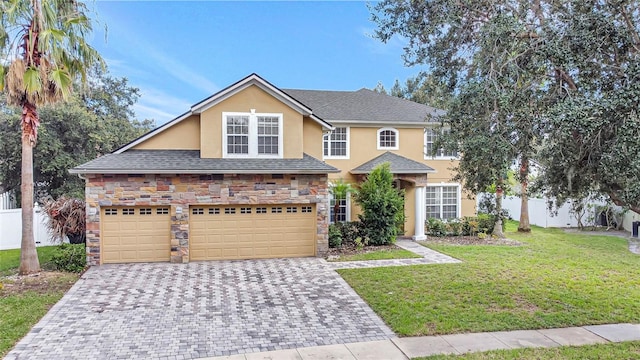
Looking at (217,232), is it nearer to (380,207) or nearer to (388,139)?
(380,207)

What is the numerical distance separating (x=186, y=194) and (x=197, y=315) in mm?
5875

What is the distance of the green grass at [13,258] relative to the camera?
1227 cm

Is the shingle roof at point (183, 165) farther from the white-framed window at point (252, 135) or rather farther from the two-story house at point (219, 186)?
the white-framed window at point (252, 135)

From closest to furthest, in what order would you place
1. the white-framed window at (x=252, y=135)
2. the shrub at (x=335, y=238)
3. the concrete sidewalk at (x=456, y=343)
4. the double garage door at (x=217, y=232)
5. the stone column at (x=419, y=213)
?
the concrete sidewalk at (x=456, y=343), the double garage door at (x=217, y=232), the white-framed window at (x=252, y=135), the shrub at (x=335, y=238), the stone column at (x=419, y=213)

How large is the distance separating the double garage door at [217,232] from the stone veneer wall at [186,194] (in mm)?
271

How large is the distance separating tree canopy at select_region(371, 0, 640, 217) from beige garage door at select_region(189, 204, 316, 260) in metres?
7.59

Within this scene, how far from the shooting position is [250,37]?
869 inches

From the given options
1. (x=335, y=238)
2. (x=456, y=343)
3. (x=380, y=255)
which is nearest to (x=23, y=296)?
(x=335, y=238)

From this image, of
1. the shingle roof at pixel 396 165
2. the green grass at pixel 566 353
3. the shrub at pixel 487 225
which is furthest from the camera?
the shrub at pixel 487 225

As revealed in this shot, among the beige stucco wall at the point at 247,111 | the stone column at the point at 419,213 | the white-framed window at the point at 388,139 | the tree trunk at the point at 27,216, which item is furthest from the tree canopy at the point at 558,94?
the tree trunk at the point at 27,216

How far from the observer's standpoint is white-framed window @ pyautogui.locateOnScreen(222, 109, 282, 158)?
1430cm

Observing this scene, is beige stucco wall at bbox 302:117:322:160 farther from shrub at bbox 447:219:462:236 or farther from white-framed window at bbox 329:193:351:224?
shrub at bbox 447:219:462:236

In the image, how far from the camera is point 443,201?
19562mm

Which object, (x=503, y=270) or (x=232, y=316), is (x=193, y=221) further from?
(x=503, y=270)
